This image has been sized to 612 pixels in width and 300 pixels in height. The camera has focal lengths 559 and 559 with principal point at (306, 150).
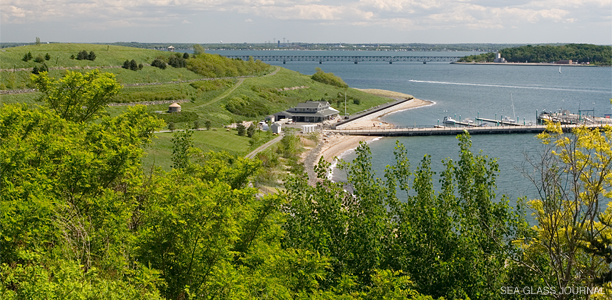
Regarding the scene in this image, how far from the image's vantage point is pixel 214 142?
66000 millimetres

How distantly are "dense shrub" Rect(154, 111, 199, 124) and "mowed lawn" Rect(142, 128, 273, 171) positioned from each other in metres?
6.06

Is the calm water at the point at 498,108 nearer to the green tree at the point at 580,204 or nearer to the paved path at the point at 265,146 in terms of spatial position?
the green tree at the point at 580,204

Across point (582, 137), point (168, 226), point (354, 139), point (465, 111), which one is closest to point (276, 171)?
point (354, 139)

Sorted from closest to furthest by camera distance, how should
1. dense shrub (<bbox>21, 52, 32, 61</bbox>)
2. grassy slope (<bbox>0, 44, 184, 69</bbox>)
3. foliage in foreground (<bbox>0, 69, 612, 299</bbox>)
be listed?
foliage in foreground (<bbox>0, 69, 612, 299</bbox>) → grassy slope (<bbox>0, 44, 184, 69</bbox>) → dense shrub (<bbox>21, 52, 32, 61</bbox>)

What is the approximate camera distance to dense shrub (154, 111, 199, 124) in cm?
7679

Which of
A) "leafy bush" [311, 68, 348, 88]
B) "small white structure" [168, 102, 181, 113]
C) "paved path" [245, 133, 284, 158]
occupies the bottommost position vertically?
"paved path" [245, 133, 284, 158]

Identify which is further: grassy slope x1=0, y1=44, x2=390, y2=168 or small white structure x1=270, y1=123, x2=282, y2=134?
small white structure x1=270, y1=123, x2=282, y2=134

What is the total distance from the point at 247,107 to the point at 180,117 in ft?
69.3

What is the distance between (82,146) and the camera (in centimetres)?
2162

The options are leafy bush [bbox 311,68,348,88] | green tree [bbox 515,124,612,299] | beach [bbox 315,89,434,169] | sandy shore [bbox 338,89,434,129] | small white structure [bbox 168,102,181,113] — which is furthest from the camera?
leafy bush [bbox 311,68,348,88]

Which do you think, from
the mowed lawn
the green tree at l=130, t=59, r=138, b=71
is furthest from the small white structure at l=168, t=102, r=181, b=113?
the green tree at l=130, t=59, r=138, b=71

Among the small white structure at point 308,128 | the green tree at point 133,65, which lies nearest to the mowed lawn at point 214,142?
the small white structure at point 308,128

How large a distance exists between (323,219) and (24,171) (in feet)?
33.3

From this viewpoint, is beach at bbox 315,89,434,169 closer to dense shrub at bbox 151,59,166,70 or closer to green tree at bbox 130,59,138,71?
dense shrub at bbox 151,59,166,70
